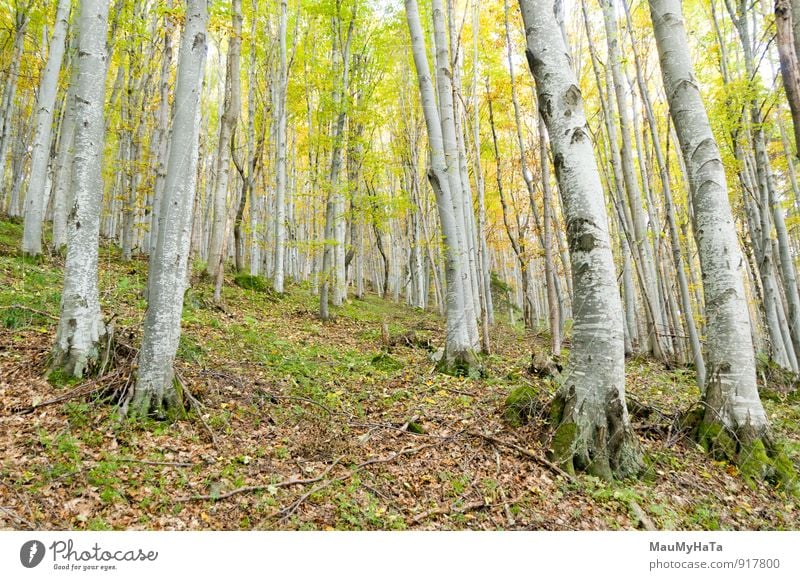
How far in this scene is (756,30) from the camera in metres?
8.84

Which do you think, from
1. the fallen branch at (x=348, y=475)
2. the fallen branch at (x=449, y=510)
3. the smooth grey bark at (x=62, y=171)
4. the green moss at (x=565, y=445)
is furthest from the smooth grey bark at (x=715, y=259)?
the smooth grey bark at (x=62, y=171)

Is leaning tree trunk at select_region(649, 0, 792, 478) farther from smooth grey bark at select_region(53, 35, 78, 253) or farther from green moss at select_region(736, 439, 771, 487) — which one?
smooth grey bark at select_region(53, 35, 78, 253)

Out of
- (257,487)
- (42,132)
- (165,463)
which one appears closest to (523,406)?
(257,487)

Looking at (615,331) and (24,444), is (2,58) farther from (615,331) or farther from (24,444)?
(615,331)

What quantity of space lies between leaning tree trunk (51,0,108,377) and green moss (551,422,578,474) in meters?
4.65

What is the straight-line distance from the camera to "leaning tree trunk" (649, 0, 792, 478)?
12.5ft

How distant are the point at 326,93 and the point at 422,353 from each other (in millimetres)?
8622

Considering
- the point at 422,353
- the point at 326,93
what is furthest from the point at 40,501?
the point at 326,93

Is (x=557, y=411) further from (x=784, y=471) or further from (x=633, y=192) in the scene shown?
(x=633, y=192)

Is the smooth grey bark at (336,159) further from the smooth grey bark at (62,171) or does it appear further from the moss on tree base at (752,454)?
the moss on tree base at (752,454)

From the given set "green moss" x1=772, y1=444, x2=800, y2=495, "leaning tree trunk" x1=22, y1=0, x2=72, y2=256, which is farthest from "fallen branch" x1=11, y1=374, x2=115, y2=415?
"leaning tree trunk" x1=22, y1=0, x2=72, y2=256

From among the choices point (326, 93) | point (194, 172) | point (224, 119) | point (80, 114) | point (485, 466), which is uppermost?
point (326, 93)

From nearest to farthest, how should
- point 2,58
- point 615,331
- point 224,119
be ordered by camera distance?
point 615,331
point 224,119
point 2,58

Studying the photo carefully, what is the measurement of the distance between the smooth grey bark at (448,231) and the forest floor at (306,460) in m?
0.60
